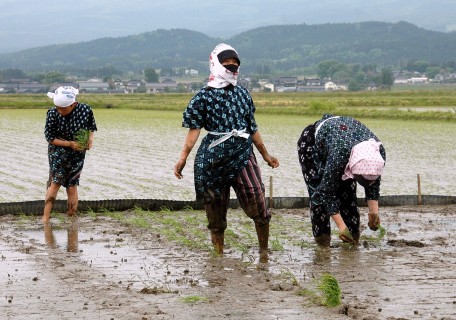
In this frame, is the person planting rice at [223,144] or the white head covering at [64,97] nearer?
the person planting rice at [223,144]

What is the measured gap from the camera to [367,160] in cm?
646

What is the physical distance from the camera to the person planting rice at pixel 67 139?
27.8 ft

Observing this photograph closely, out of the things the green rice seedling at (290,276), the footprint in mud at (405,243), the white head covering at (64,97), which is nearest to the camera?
the green rice seedling at (290,276)

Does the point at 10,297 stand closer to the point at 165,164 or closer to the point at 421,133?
the point at 165,164

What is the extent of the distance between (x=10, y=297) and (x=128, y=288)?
0.68 metres

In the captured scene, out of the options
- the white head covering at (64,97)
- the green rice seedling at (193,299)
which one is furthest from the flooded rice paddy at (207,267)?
the white head covering at (64,97)

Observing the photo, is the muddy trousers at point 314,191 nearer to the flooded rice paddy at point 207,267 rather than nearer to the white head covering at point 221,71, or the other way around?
the flooded rice paddy at point 207,267

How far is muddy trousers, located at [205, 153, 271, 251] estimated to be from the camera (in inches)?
264

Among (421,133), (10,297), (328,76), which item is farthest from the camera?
(328,76)

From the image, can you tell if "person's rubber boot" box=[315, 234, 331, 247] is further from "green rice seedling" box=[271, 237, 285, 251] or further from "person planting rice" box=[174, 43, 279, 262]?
"person planting rice" box=[174, 43, 279, 262]

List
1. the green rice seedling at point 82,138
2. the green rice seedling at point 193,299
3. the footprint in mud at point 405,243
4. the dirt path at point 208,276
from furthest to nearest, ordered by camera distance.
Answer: the green rice seedling at point 82,138
the footprint in mud at point 405,243
the green rice seedling at point 193,299
the dirt path at point 208,276

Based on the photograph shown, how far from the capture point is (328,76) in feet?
532

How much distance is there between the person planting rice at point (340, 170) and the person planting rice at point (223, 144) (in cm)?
48

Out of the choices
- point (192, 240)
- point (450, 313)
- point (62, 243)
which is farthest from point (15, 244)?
point (450, 313)
